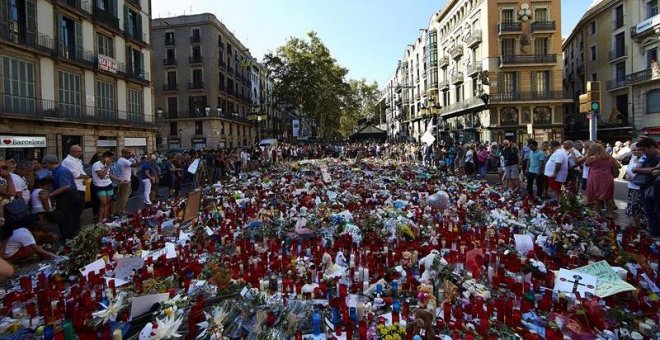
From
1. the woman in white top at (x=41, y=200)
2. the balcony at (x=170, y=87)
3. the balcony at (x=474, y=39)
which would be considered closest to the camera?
the woman in white top at (x=41, y=200)

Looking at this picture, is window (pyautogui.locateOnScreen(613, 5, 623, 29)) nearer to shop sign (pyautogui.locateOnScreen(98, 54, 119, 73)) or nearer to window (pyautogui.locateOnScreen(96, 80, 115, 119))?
shop sign (pyautogui.locateOnScreen(98, 54, 119, 73))

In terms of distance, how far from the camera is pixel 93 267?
4805 millimetres

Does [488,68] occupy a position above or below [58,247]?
above

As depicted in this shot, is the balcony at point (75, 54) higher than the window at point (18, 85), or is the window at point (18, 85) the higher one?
the balcony at point (75, 54)

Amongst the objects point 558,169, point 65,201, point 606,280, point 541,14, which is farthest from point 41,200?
point 541,14

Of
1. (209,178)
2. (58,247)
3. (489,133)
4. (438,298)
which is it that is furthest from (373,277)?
(489,133)

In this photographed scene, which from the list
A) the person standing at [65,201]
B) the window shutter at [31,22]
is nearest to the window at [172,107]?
the window shutter at [31,22]

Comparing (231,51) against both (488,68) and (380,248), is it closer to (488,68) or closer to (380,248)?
(488,68)

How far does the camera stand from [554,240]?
5.39 metres

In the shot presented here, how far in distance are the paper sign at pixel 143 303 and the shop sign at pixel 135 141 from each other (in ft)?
99.2

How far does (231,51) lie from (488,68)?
1353 inches

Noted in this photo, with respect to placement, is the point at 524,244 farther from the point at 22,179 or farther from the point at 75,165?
the point at 75,165

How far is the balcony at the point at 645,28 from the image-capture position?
32688mm

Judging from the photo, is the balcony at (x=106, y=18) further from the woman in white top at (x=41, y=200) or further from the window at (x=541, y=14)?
the window at (x=541, y=14)
